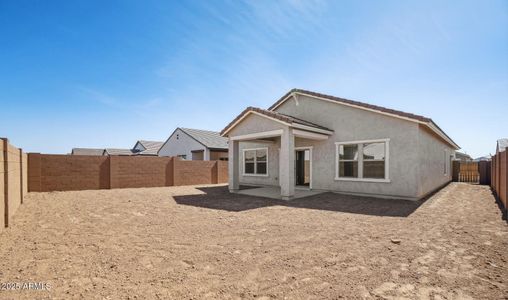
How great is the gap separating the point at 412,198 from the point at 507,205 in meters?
2.81

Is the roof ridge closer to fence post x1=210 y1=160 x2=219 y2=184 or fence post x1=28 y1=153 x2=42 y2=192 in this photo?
fence post x1=210 y1=160 x2=219 y2=184

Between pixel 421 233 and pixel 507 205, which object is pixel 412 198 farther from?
pixel 421 233

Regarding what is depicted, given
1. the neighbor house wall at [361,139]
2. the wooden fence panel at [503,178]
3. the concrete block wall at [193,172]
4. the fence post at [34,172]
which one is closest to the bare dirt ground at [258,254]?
the wooden fence panel at [503,178]

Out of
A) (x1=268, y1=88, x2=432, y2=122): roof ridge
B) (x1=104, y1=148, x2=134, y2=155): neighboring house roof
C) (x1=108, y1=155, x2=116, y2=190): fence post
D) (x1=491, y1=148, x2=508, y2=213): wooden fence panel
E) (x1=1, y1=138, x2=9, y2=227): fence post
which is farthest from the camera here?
(x1=104, y1=148, x2=134, y2=155): neighboring house roof

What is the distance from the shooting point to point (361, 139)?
37.0 feet

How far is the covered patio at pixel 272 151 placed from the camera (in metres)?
10.5

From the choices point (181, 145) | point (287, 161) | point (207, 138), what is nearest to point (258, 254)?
point (287, 161)

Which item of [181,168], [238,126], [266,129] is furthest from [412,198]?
[181,168]

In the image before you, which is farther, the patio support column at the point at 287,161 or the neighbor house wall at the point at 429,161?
the neighbor house wall at the point at 429,161

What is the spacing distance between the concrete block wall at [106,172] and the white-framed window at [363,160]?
10.2m

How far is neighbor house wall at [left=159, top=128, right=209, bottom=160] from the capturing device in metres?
24.9

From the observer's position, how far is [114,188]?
47.3ft

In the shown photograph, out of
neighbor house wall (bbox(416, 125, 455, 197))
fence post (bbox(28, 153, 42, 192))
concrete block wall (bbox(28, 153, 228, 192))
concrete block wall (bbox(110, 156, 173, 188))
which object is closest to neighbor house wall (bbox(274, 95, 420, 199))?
neighbor house wall (bbox(416, 125, 455, 197))

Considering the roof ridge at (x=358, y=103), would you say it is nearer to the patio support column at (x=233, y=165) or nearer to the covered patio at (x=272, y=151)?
the covered patio at (x=272, y=151)
